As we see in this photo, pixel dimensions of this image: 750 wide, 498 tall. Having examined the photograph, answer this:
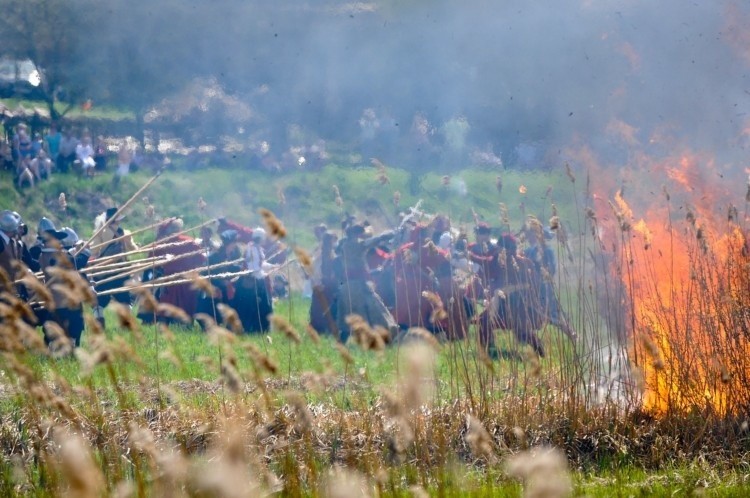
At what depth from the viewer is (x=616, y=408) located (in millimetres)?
7855

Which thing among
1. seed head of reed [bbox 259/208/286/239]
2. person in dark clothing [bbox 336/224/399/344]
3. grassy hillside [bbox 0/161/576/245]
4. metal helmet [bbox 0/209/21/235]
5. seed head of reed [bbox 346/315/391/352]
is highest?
seed head of reed [bbox 259/208/286/239]

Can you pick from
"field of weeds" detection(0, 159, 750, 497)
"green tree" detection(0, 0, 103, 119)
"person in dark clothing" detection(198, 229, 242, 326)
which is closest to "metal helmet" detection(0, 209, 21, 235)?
"person in dark clothing" detection(198, 229, 242, 326)

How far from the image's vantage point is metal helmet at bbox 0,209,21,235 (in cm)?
1255

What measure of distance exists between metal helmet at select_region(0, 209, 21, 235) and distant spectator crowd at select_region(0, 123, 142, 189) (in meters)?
13.3

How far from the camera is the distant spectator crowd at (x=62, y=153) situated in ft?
83.4

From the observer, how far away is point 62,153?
26.7 meters

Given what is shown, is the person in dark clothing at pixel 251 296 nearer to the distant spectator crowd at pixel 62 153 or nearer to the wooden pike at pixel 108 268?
the wooden pike at pixel 108 268

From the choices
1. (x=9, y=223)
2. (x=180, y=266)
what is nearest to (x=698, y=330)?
(x=9, y=223)

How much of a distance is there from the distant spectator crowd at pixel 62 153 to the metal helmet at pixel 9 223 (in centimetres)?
1327

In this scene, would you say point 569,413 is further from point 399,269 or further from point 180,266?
point 180,266

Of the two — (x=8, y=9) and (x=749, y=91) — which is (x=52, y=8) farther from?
(x=749, y=91)

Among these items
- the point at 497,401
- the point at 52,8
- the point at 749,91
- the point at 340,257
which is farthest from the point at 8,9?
the point at 497,401

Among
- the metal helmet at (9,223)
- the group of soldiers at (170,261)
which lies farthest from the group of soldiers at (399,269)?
the metal helmet at (9,223)

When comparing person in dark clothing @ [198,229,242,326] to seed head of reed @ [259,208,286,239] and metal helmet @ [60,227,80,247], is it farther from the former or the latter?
seed head of reed @ [259,208,286,239]
